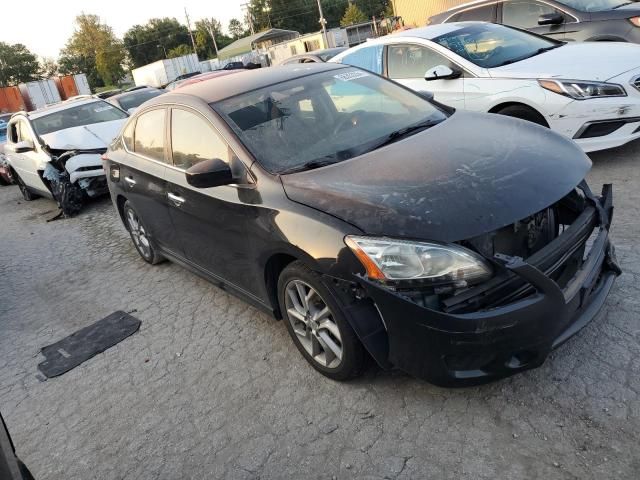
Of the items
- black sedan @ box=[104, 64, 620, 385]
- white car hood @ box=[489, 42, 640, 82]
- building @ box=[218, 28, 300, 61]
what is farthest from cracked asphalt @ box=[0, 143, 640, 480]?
building @ box=[218, 28, 300, 61]

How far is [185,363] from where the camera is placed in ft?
11.8

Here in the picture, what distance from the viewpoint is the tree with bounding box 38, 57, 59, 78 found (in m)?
79.0

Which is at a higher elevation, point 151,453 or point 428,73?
point 428,73

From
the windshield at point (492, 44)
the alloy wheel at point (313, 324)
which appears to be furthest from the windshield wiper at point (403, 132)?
the windshield at point (492, 44)

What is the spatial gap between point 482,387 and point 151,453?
5.93 feet

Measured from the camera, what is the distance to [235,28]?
10800 cm

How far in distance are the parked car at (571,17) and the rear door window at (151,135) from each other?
6.12 metres

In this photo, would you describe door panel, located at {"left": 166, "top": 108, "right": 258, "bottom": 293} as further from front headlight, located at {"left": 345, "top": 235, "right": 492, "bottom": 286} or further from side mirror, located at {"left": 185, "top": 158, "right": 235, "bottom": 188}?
front headlight, located at {"left": 345, "top": 235, "right": 492, "bottom": 286}

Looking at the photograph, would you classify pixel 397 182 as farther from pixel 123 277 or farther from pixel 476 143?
pixel 123 277

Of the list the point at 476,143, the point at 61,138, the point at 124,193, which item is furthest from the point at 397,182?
the point at 61,138

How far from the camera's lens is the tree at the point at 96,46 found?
66.1 meters

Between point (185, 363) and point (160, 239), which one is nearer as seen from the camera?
point (185, 363)

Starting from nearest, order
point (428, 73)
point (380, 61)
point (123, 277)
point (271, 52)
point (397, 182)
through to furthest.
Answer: point (397, 182), point (123, 277), point (428, 73), point (380, 61), point (271, 52)

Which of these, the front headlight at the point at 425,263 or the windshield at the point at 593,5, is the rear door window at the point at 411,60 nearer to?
the windshield at the point at 593,5
